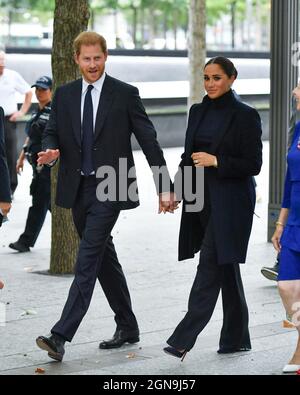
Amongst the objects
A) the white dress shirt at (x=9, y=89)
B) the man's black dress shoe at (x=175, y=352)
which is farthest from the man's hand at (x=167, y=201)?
the white dress shirt at (x=9, y=89)

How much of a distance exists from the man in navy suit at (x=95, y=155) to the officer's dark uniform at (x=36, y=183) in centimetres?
430

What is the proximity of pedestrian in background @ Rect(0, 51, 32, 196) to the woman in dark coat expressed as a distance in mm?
9088

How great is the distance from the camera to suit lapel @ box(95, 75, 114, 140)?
23.9 ft

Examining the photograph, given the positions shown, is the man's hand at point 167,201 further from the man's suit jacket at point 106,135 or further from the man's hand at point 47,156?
the man's hand at point 47,156

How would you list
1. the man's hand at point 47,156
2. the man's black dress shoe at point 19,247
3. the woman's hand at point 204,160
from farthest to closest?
the man's black dress shoe at point 19,247 → the man's hand at point 47,156 → the woman's hand at point 204,160

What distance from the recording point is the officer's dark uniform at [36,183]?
1177 centimetres

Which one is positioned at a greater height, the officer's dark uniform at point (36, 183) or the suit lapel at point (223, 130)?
the suit lapel at point (223, 130)

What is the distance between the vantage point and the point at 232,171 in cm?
690

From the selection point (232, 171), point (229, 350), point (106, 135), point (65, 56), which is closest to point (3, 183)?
point (106, 135)

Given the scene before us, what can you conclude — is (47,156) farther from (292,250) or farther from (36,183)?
(36,183)

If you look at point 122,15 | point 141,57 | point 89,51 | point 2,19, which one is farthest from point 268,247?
point 122,15

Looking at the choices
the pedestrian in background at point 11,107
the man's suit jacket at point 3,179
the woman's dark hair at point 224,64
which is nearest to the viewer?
the woman's dark hair at point 224,64

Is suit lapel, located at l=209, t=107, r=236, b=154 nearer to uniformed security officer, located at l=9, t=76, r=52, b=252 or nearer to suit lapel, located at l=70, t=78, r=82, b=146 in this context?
suit lapel, located at l=70, t=78, r=82, b=146

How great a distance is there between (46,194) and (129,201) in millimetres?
4682
